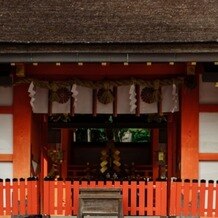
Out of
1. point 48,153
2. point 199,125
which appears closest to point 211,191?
point 199,125

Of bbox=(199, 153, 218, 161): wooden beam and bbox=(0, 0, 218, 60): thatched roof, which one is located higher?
bbox=(0, 0, 218, 60): thatched roof

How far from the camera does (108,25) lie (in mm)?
9125

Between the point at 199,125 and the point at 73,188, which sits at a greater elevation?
the point at 199,125

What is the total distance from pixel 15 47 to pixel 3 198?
2734mm

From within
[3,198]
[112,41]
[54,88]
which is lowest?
[3,198]

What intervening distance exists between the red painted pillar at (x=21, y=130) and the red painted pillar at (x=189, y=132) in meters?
2.84

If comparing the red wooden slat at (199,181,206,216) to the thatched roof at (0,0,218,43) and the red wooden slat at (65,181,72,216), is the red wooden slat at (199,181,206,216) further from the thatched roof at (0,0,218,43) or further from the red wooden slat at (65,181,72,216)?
the thatched roof at (0,0,218,43)

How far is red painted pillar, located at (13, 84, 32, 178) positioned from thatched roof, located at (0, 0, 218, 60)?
1317mm

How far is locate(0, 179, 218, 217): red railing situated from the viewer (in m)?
9.46

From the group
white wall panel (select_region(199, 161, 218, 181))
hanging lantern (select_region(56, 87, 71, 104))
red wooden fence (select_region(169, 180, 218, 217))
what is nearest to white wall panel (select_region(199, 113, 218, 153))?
white wall panel (select_region(199, 161, 218, 181))

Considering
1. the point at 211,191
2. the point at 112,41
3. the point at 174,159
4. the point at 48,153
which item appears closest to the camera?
the point at 112,41

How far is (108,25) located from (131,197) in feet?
9.95

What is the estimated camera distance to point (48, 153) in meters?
13.6

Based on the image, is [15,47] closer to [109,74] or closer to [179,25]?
[109,74]
